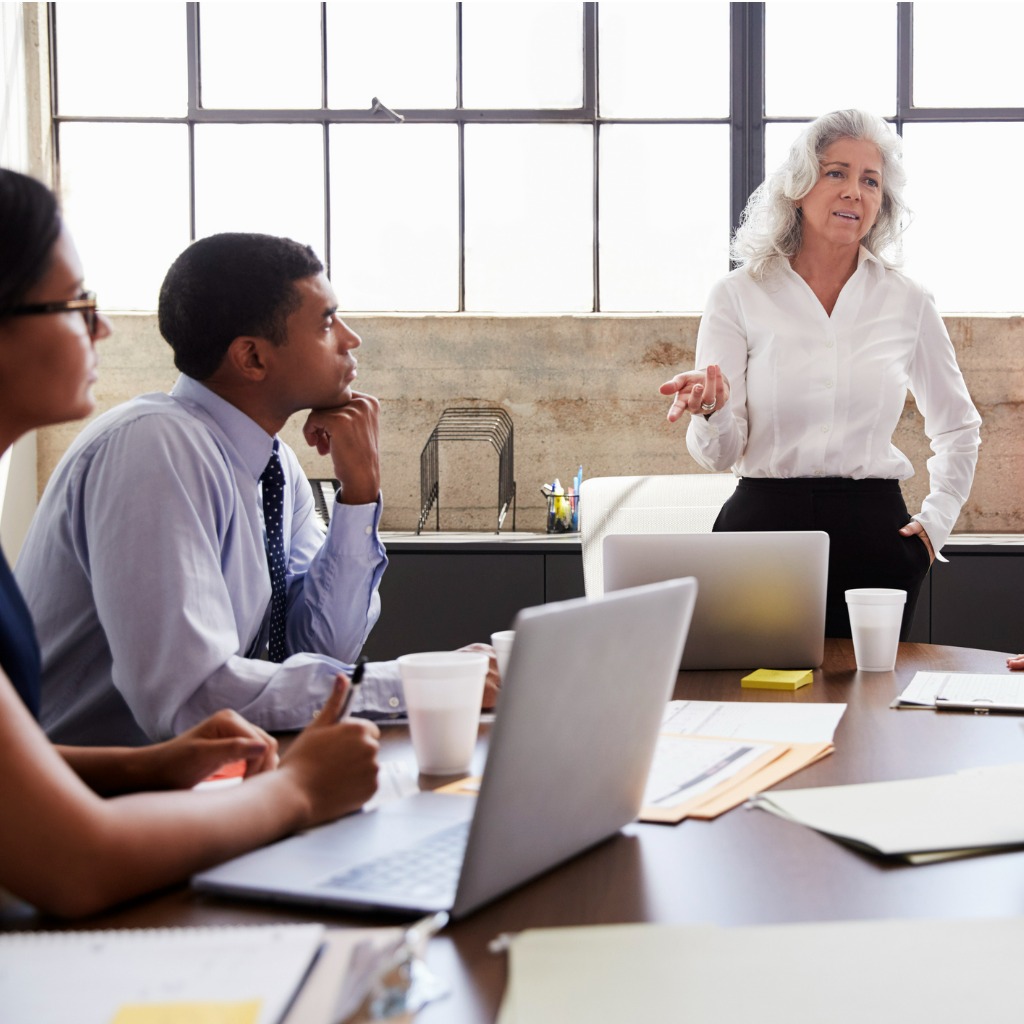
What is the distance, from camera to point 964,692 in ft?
4.91

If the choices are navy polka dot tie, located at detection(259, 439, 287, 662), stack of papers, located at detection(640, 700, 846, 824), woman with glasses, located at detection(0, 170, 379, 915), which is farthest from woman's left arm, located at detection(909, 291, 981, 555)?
woman with glasses, located at detection(0, 170, 379, 915)

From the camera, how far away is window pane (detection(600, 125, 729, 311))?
14.2 feet

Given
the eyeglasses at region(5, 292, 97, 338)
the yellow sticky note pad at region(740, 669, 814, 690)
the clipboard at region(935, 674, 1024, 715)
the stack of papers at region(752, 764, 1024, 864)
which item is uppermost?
the eyeglasses at region(5, 292, 97, 338)

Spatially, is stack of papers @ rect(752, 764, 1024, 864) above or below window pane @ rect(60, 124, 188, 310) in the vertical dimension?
below

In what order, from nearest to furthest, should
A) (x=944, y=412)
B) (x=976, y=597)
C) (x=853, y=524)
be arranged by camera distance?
(x=853, y=524) < (x=944, y=412) < (x=976, y=597)

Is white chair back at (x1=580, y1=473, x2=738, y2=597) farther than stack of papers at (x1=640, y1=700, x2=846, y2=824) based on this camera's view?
Yes

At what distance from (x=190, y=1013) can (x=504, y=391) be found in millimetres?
3782

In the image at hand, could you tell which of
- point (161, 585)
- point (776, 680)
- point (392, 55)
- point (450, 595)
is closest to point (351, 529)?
point (161, 585)

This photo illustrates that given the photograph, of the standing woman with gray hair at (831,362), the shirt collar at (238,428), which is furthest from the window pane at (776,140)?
the shirt collar at (238,428)

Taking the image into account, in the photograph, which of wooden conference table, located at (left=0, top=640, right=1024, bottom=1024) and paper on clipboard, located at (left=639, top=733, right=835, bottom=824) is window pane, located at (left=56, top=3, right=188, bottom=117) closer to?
paper on clipboard, located at (left=639, top=733, right=835, bottom=824)

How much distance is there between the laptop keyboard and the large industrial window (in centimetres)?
368

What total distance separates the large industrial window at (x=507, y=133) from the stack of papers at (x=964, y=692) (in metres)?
2.92

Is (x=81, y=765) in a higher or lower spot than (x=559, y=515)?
higher

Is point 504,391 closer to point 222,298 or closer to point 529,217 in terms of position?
point 529,217
